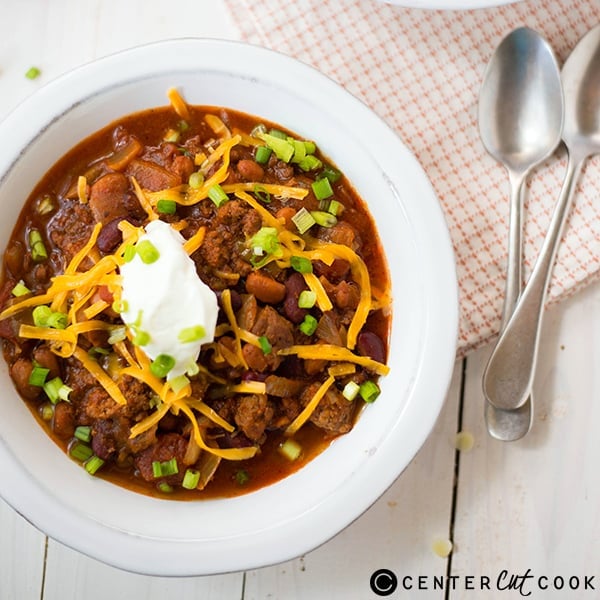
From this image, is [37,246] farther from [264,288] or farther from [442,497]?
[442,497]

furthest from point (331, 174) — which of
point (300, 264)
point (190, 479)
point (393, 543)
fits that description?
point (393, 543)

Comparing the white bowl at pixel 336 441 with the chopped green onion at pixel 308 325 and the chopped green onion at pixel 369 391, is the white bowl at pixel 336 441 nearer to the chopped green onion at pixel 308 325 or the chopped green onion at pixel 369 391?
the chopped green onion at pixel 369 391

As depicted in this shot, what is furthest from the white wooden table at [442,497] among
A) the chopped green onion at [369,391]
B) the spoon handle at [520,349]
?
the chopped green onion at [369,391]

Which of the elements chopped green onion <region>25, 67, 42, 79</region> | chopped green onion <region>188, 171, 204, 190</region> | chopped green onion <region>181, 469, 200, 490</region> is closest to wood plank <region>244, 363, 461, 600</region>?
chopped green onion <region>181, 469, 200, 490</region>

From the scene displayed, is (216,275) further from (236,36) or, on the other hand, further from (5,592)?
(5,592)

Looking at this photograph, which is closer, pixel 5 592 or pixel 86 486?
pixel 86 486

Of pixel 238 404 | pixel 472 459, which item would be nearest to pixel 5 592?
pixel 238 404
